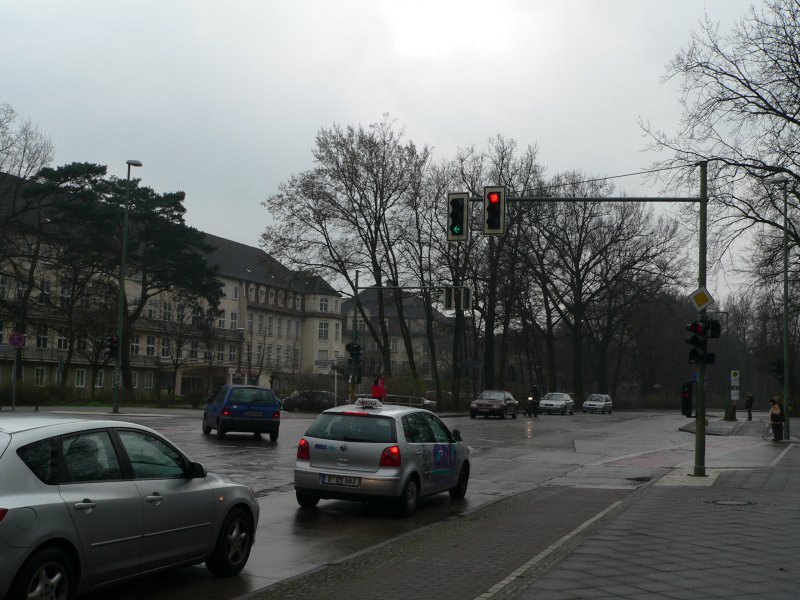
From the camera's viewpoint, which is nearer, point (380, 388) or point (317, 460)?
point (317, 460)

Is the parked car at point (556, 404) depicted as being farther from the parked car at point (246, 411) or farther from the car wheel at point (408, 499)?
the car wheel at point (408, 499)

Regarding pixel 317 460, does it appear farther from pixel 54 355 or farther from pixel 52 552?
pixel 54 355

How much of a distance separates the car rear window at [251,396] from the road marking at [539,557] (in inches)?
550

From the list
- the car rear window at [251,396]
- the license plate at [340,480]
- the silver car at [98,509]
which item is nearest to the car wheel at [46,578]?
the silver car at [98,509]

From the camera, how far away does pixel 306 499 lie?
41.3 ft

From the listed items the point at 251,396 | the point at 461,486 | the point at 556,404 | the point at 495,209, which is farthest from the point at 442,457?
the point at 556,404

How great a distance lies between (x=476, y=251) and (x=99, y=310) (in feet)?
75.7

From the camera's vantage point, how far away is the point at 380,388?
130 feet

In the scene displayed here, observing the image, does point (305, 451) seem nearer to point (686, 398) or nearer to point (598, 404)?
point (686, 398)

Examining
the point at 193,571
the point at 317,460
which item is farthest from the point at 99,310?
the point at 193,571

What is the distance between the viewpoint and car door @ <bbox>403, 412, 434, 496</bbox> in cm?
1253

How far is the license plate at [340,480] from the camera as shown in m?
11.9

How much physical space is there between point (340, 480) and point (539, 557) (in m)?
3.70

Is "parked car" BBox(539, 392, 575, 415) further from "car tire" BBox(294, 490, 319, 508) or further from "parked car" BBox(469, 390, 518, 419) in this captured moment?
"car tire" BBox(294, 490, 319, 508)
